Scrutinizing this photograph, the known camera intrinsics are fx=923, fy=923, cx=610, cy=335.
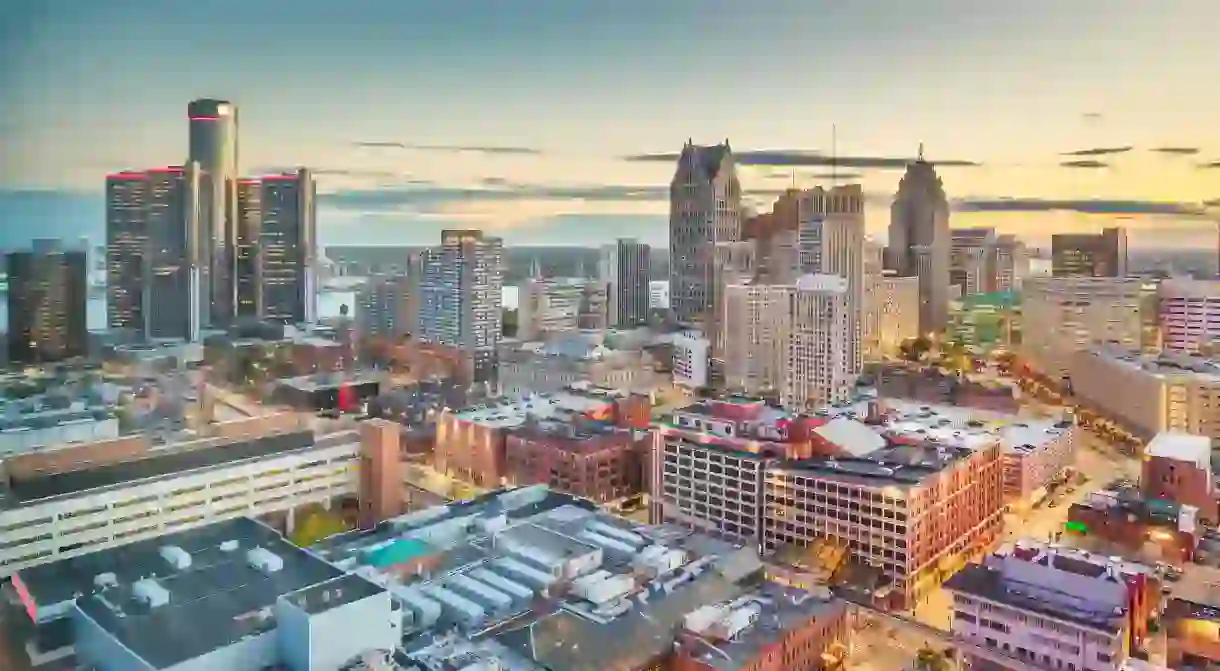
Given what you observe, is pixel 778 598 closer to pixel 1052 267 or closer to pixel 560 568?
pixel 560 568

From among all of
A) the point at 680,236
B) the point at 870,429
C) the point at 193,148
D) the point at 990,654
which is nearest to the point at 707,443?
the point at 870,429

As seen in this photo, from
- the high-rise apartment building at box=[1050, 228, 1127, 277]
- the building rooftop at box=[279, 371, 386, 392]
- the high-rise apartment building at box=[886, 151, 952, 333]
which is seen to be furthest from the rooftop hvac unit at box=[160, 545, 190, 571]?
the high-rise apartment building at box=[886, 151, 952, 333]

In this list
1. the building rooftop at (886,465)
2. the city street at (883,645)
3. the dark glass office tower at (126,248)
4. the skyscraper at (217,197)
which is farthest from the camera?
the skyscraper at (217,197)

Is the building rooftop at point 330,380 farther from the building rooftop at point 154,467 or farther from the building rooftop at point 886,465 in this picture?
the building rooftop at point 886,465

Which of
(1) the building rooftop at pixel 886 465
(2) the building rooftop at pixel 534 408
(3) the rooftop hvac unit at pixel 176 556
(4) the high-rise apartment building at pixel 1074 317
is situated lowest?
(3) the rooftop hvac unit at pixel 176 556

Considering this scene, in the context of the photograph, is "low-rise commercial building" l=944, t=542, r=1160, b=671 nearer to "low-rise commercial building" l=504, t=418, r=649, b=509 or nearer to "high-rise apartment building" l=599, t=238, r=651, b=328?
"low-rise commercial building" l=504, t=418, r=649, b=509

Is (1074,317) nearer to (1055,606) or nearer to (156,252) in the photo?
(1055,606)

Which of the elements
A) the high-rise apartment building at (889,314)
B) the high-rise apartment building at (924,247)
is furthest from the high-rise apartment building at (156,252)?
the high-rise apartment building at (889,314)
